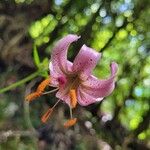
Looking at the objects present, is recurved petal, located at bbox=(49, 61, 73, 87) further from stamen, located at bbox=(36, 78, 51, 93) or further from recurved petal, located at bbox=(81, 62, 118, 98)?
stamen, located at bbox=(36, 78, 51, 93)

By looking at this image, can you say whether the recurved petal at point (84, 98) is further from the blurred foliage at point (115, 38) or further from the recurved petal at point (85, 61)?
the blurred foliage at point (115, 38)

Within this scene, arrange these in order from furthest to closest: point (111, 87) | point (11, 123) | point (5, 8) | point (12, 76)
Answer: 1. point (5, 8)
2. point (12, 76)
3. point (11, 123)
4. point (111, 87)

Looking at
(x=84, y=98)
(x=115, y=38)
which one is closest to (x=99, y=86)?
(x=84, y=98)

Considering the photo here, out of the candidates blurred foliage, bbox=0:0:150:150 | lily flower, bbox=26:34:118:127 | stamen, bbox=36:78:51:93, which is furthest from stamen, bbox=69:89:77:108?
blurred foliage, bbox=0:0:150:150

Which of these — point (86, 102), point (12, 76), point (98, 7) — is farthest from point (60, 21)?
point (86, 102)

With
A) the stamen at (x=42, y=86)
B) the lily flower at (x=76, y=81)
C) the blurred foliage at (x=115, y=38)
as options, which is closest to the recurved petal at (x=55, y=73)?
the lily flower at (x=76, y=81)

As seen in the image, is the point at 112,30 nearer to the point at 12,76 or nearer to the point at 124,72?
the point at 124,72
